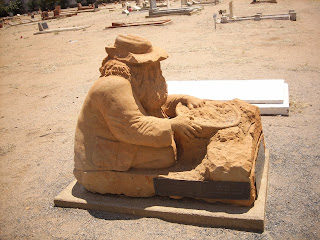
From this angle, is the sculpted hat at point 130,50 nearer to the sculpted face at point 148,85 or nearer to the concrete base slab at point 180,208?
the sculpted face at point 148,85

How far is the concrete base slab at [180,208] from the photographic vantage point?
9.76 feet

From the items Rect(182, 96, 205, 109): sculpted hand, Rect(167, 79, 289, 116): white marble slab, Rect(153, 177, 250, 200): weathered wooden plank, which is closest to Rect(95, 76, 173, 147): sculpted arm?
Rect(153, 177, 250, 200): weathered wooden plank

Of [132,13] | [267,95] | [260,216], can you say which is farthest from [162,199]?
[132,13]

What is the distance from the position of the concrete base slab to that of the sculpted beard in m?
0.94

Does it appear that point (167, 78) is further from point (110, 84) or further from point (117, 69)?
point (110, 84)

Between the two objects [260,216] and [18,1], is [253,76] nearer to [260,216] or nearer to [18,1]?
[260,216]

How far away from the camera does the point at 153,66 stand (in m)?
3.26

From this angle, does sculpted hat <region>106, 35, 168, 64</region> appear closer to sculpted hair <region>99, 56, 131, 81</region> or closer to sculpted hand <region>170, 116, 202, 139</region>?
sculpted hair <region>99, 56, 131, 81</region>

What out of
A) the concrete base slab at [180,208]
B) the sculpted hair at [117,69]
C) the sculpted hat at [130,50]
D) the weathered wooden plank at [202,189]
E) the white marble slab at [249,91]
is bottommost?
the concrete base slab at [180,208]

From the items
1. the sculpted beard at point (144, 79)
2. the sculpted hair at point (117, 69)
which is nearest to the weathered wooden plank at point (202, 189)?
the sculpted beard at point (144, 79)

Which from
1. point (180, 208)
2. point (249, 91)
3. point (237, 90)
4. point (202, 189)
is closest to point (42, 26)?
point (237, 90)

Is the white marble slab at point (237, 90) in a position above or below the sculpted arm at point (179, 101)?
below

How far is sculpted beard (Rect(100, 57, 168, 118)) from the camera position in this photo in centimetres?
314

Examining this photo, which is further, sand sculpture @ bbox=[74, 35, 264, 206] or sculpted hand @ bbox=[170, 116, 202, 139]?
sculpted hand @ bbox=[170, 116, 202, 139]
